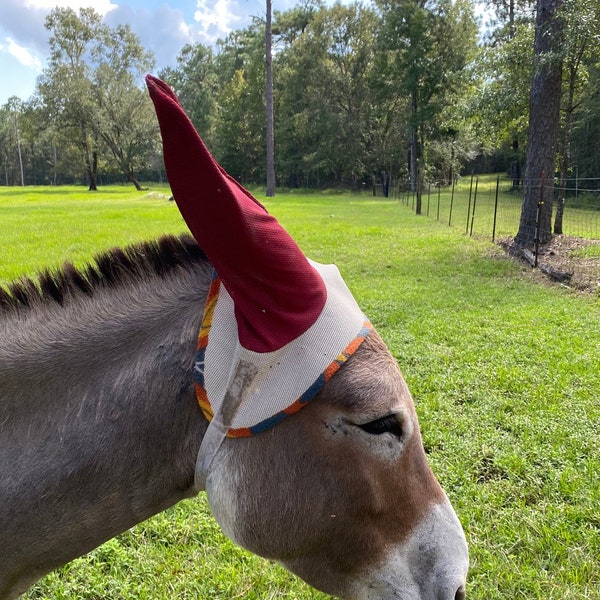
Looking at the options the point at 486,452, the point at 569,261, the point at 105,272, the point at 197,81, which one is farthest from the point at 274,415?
the point at 197,81

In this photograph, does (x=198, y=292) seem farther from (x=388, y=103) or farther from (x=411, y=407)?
(x=388, y=103)

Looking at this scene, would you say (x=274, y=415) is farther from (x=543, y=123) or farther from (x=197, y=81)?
(x=197, y=81)

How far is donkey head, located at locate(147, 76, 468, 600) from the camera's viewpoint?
1179 millimetres

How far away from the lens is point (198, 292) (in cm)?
141

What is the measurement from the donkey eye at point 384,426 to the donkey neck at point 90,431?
42 centimetres

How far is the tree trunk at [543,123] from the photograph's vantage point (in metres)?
10.9

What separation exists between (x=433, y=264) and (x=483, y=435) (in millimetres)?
6997

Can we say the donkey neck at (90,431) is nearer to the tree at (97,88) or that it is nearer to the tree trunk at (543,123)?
the tree trunk at (543,123)

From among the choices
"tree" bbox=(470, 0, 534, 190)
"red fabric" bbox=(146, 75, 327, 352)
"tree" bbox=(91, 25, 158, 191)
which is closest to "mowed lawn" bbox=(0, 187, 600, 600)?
"red fabric" bbox=(146, 75, 327, 352)

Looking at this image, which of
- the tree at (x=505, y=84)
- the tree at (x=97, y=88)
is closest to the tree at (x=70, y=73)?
the tree at (x=97, y=88)

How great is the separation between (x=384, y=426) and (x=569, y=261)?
10818 mm

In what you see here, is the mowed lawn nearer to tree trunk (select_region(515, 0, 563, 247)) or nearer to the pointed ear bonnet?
the pointed ear bonnet

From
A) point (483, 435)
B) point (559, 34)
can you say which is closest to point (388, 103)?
point (559, 34)

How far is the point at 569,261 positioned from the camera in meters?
10.6
